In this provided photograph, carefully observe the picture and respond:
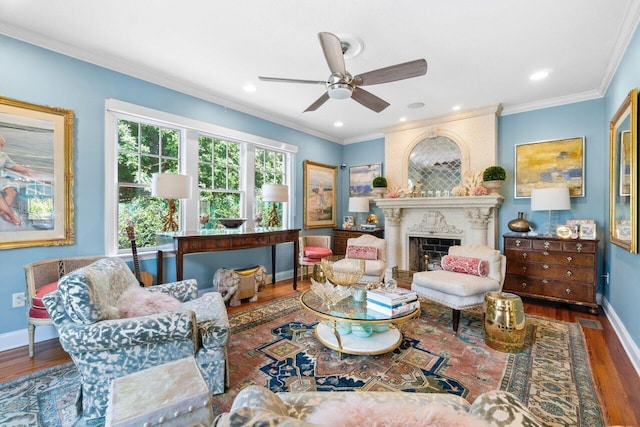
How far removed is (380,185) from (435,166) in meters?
0.97

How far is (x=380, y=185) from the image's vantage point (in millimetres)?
5230

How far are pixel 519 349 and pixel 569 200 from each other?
2.31 m

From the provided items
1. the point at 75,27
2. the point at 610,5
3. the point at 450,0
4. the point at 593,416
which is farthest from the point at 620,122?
the point at 75,27

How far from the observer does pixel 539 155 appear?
4.04 meters

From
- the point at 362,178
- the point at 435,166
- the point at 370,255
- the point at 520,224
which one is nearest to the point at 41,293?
the point at 370,255

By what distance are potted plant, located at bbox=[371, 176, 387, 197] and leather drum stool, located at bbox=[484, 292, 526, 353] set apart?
3.03 m

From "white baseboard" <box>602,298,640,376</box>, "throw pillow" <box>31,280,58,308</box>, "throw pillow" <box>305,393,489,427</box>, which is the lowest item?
"white baseboard" <box>602,298,640,376</box>

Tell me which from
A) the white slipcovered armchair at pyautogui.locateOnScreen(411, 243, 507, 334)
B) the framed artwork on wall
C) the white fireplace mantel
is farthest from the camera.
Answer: the framed artwork on wall

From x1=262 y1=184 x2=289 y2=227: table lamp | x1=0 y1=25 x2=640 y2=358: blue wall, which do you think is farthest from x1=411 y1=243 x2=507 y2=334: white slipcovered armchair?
x1=262 y1=184 x2=289 y2=227: table lamp

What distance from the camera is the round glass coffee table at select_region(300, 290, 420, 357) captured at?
2.10m

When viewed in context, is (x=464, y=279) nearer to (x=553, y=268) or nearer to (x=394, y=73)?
(x=553, y=268)

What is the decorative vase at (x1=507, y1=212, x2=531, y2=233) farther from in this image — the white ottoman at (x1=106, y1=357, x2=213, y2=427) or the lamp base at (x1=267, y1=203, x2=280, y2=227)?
the white ottoman at (x1=106, y1=357, x2=213, y2=427)

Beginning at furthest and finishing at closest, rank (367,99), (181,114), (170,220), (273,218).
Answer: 1. (273,218)
2. (181,114)
3. (170,220)
4. (367,99)

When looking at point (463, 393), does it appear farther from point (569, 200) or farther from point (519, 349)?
point (569, 200)
